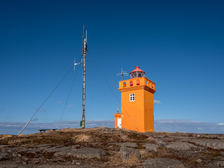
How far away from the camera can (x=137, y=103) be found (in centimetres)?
2209

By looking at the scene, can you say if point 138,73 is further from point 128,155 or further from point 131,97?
point 128,155

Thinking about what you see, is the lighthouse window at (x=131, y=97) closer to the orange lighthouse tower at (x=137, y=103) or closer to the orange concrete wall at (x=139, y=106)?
the orange lighthouse tower at (x=137, y=103)

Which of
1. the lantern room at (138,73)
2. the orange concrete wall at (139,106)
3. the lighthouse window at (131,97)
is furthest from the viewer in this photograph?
the lantern room at (138,73)

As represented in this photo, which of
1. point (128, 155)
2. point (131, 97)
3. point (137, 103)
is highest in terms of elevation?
point (131, 97)

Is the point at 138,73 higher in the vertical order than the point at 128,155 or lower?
higher

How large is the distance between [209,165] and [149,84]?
1814 centimetres

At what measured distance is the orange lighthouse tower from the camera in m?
21.7

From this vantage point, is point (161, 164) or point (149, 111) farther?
point (149, 111)

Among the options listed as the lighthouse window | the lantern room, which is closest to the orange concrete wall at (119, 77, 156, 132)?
the lighthouse window

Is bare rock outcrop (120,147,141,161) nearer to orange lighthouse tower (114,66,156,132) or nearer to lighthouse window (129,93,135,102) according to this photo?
orange lighthouse tower (114,66,156,132)

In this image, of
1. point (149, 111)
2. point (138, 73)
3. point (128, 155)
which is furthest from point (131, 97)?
point (128, 155)

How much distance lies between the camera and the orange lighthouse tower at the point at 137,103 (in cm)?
2172

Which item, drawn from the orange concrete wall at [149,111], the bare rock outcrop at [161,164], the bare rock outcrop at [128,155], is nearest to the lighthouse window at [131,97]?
the orange concrete wall at [149,111]

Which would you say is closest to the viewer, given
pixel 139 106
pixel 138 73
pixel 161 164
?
pixel 161 164
